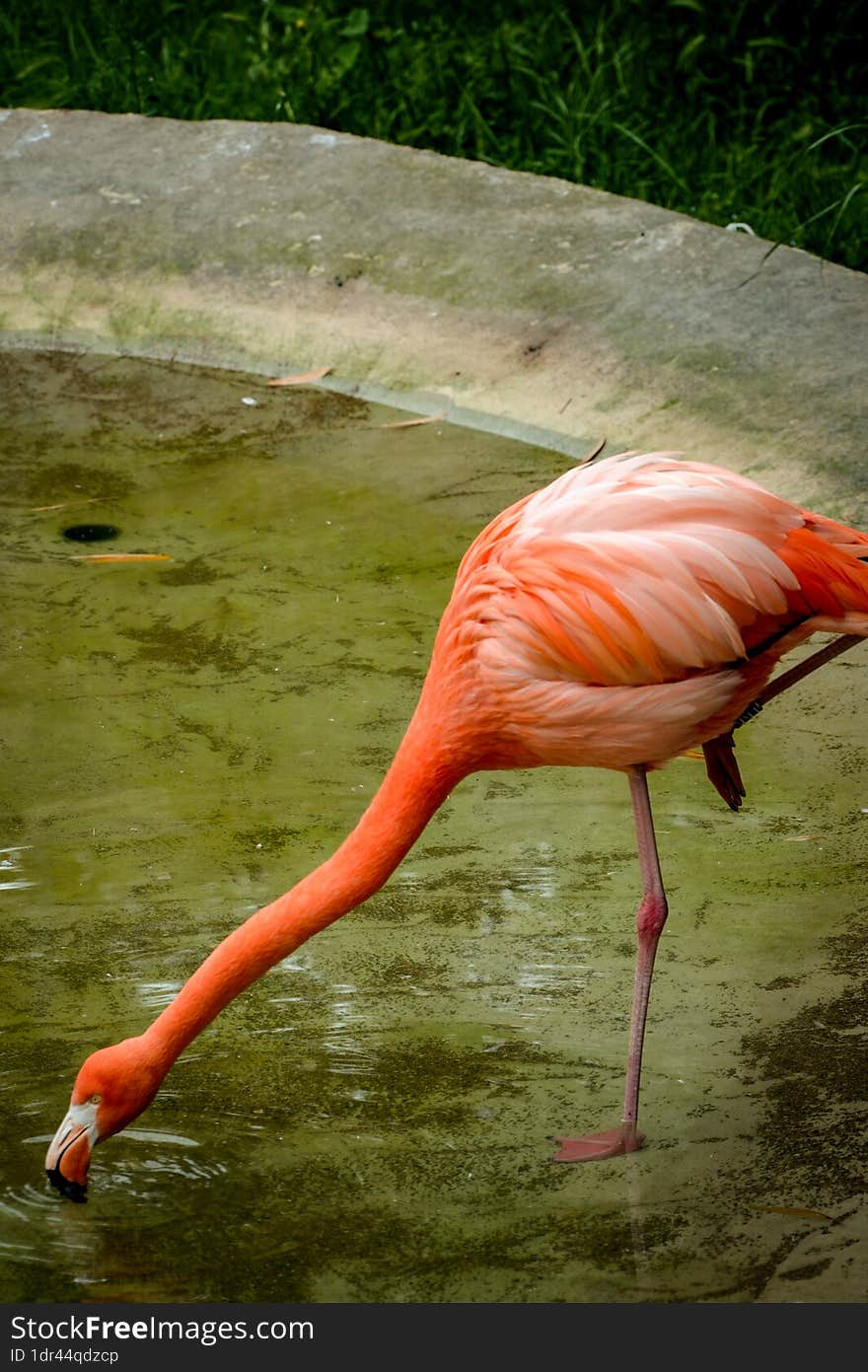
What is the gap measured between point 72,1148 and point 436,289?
376cm

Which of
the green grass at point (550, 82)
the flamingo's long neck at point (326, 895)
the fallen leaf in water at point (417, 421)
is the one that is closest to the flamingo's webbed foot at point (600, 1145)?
the flamingo's long neck at point (326, 895)

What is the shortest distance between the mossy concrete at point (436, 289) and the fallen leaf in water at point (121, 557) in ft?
3.93

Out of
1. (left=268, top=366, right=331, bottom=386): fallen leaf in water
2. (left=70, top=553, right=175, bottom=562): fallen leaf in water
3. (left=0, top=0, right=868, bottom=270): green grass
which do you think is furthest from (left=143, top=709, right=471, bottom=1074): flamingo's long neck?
(left=0, top=0, right=868, bottom=270): green grass

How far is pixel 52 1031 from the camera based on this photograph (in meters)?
3.12

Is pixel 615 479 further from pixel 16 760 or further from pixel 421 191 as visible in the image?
pixel 421 191

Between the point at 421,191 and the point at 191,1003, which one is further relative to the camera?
the point at 421,191

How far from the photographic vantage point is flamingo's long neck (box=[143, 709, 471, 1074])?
270 cm

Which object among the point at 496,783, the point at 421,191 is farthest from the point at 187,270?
the point at 496,783

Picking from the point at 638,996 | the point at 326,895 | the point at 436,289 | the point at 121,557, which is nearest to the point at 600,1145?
the point at 638,996

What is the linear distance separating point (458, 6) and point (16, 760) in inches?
197

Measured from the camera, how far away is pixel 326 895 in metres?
2.77
